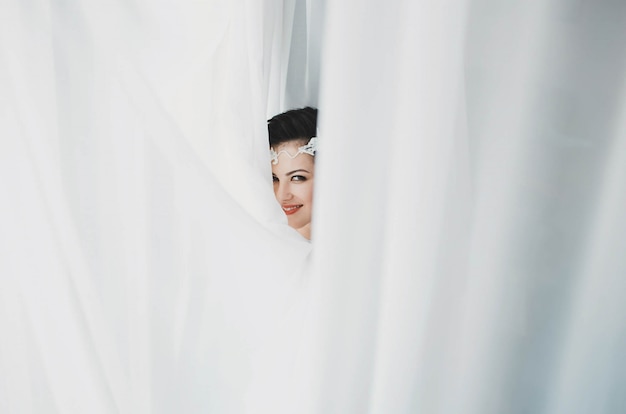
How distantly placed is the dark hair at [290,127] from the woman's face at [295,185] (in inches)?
0.6

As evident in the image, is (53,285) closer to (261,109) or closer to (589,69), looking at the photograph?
(261,109)

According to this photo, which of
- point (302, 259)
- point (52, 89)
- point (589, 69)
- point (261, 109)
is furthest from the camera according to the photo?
point (261, 109)

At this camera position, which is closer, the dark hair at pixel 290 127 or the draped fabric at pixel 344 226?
the draped fabric at pixel 344 226

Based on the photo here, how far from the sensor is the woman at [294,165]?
48.6 inches

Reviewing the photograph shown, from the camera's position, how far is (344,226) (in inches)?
20.2

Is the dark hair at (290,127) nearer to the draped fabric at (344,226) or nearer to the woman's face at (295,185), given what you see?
the woman's face at (295,185)

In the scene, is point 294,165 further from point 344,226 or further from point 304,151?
point 344,226

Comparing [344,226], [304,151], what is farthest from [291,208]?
[344,226]

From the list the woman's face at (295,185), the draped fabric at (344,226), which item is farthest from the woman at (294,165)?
the draped fabric at (344,226)

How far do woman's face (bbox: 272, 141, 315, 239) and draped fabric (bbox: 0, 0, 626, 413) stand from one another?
1.39ft

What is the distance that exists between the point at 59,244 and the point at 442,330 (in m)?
0.51

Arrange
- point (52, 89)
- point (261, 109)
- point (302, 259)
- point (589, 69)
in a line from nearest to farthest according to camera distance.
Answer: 1. point (589, 69)
2. point (52, 89)
3. point (302, 259)
4. point (261, 109)

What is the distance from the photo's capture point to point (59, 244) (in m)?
0.68

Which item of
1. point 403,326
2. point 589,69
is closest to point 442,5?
point 589,69
